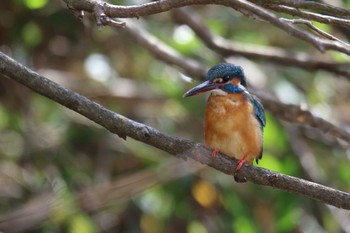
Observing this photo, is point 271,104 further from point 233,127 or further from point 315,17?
point 315,17

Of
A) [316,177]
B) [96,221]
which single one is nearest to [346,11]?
[316,177]

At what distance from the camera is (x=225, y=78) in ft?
12.3

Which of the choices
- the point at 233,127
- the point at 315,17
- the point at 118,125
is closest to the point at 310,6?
the point at 315,17

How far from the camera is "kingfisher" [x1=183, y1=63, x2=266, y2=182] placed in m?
3.66

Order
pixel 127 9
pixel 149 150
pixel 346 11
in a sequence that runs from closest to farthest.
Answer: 1. pixel 127 9
2. pixel 346 11
3. pixel 149 150

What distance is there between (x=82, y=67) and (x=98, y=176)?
865 mm

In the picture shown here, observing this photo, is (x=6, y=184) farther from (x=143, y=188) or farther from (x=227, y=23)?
(x=227, y=23)

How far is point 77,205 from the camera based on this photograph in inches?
189

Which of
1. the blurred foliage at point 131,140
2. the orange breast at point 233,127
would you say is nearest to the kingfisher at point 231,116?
the orange breast at point 233,127

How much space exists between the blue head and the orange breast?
0.04m

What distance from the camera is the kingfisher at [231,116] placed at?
3660 millimetres

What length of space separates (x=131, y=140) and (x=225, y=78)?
72.2 inches

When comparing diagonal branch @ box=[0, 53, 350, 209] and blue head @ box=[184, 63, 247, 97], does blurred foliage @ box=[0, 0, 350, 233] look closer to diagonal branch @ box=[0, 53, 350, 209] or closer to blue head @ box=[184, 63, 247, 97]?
blue head @ box=[184, 63, 247, 97]

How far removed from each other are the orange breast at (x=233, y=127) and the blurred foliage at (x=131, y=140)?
123 centimetres
